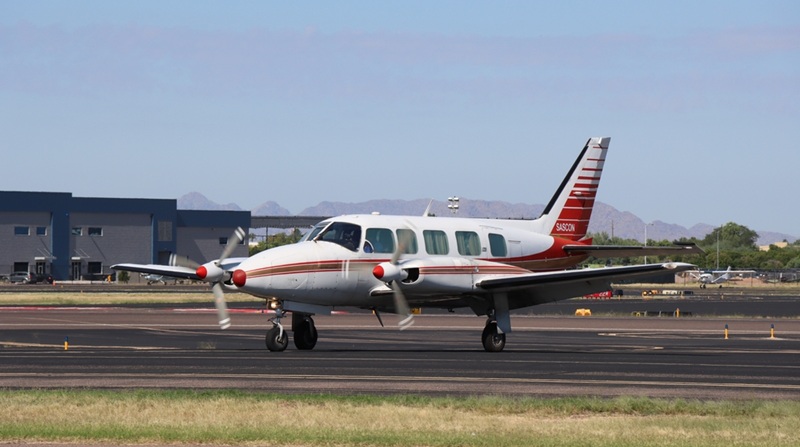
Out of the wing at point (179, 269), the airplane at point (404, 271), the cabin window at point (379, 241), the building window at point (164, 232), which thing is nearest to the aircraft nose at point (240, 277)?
the airplane at point (404, 271)

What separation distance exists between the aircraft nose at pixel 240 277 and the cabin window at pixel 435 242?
18.8 ft

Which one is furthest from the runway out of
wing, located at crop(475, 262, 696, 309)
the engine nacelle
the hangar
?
the hangar

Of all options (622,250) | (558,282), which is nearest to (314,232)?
(558,282)

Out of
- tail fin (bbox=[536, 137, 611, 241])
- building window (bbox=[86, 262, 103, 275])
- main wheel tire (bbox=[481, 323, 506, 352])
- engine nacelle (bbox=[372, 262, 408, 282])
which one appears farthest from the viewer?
building window (bbox=[86, 262, 103, 275])

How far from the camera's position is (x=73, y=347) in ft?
108

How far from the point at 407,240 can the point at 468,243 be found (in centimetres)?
234

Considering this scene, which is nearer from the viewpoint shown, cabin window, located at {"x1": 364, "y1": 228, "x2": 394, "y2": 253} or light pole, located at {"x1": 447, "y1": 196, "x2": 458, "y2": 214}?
cabin window, located at {"x1": 364, "y1": 228, "x2": 394, "y2": 253}

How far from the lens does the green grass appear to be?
15188 mm

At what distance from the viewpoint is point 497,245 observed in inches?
1366

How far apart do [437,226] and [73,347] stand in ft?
35.3

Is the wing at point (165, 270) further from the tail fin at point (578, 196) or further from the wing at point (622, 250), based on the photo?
the wing at point (622, 250)

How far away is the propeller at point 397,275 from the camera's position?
31.1 meters

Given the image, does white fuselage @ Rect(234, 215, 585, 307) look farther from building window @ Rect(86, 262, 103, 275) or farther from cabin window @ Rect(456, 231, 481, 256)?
building window @ Rect(86, 262, 103, 275)

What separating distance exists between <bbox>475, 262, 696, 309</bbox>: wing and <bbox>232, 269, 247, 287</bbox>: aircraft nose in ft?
22.9
